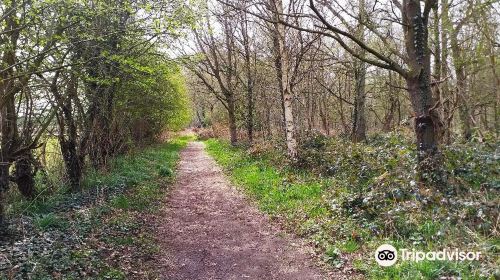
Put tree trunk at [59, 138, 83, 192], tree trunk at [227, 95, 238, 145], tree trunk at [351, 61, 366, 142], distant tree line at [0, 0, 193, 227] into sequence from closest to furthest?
distant tree line at [0, 0, 193, 227] → tree trunk at [59, 138, 83, 192] → tree trunk at [351, 61, 366, 142] → tree trunk at [227, 95, 238, 145]

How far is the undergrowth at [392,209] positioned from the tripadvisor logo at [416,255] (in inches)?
3.8

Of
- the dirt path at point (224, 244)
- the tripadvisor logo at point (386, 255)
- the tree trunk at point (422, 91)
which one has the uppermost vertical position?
the tree trunk at point (422, 91)

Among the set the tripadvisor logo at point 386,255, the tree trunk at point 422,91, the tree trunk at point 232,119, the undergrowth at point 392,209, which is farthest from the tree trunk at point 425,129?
the tree trunk at point 232,119

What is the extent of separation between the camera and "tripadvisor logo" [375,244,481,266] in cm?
444

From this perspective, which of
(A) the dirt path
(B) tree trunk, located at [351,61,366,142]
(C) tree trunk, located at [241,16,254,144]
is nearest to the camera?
(A) the dirt path

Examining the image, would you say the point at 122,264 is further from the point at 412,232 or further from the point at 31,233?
the point at 412,232

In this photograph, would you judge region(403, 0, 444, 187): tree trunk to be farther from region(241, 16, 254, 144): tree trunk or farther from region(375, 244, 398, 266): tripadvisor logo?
region(241, 16, 254, 144): tree trunk

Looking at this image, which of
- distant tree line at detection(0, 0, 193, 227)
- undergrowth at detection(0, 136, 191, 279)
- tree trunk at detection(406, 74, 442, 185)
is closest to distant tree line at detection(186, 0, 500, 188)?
tree trunk at detection(406, 74, 442, 185)

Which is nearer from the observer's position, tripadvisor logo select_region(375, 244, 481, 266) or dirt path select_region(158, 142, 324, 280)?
tripadvisor logo select_region(375, 244, 481, 266)

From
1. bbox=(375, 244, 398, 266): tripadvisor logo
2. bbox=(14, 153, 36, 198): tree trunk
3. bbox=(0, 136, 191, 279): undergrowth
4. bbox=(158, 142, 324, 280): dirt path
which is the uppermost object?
bbox=(14, 153, 36, 198): tree trunk

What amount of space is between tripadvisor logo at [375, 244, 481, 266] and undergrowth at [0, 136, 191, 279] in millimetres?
3337

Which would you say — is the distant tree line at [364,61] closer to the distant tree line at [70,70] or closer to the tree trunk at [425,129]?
the tree trunk at [425,129]

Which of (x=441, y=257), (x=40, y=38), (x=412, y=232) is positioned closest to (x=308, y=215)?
(x=412, y=232)

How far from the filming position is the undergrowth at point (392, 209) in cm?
467
